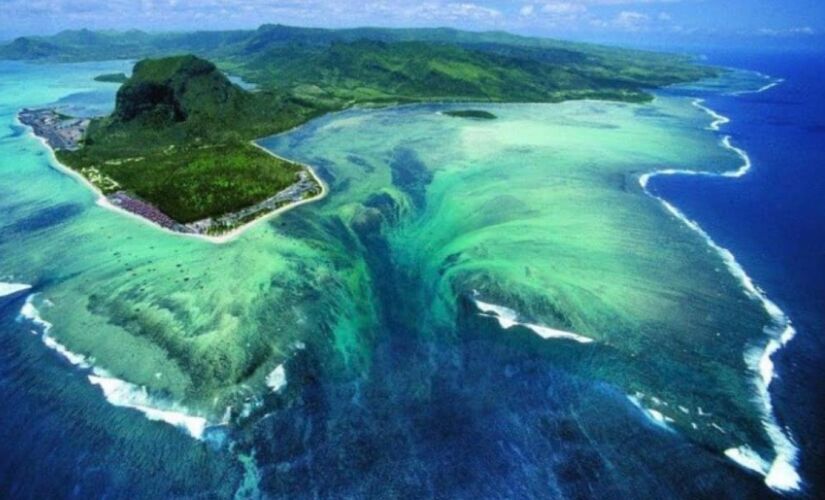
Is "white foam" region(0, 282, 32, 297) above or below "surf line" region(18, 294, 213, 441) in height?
below

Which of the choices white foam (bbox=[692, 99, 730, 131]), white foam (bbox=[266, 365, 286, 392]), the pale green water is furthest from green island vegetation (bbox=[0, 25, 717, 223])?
white foam (bbox=[266, 365, 286, 392])

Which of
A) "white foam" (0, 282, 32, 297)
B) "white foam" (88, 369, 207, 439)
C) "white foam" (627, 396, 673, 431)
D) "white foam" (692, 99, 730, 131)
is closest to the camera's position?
"white foam" (88, 369, 207, 439)

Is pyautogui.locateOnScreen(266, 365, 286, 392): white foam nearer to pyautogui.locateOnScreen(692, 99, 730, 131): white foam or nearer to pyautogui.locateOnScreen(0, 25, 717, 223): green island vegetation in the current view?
pyautogui.locateOnScreen(0, 25, 717, 223): green island vegetation

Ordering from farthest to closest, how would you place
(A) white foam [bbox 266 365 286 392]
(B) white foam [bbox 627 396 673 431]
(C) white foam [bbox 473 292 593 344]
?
(C) white foam [bbox 473 292 593 344]
(A) white foam [bbox 266 365 286 392]
(B) white foam [bbox 627 396 673 431]

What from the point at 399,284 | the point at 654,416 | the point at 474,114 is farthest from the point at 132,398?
the point at 474,114

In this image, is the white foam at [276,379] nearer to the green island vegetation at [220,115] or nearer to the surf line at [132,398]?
the surf line at [132,398]

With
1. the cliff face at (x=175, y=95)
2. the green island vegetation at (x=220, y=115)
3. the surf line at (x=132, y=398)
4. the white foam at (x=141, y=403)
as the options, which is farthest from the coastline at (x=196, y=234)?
the white foam at (x=141, y=403)
